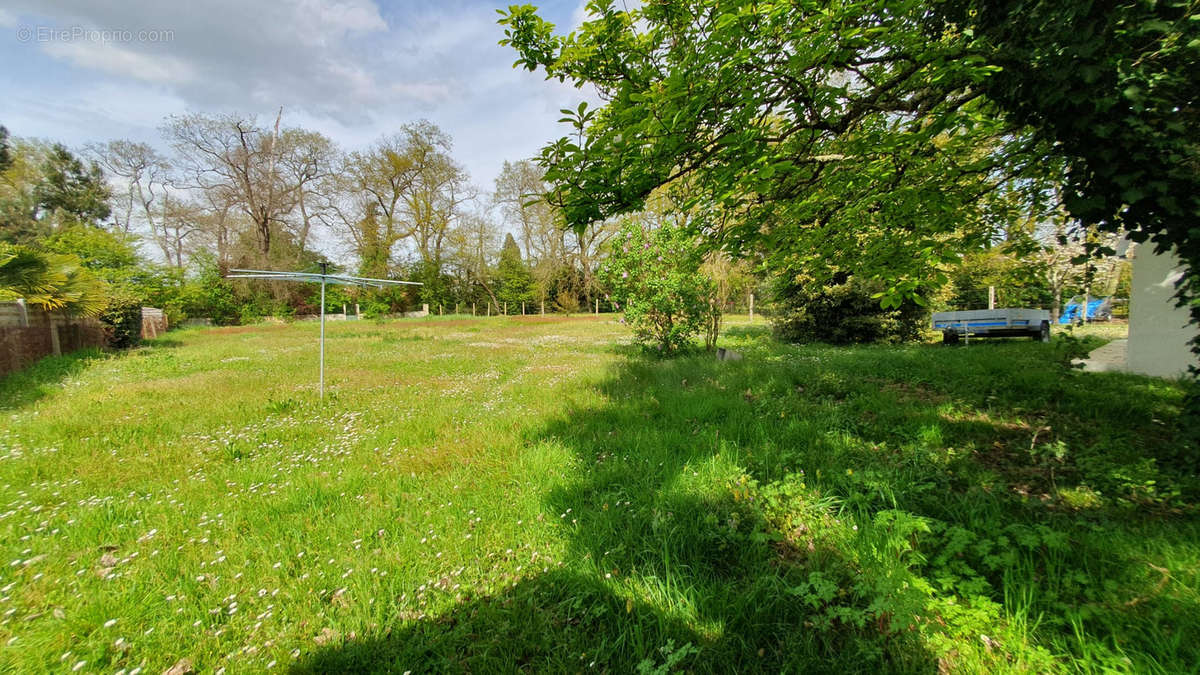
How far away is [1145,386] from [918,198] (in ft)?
16.3

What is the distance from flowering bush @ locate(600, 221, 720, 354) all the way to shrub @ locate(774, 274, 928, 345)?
3.91 m

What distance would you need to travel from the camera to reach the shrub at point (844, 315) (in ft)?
39.6

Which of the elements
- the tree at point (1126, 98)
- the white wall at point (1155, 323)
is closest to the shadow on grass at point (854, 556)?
the tree at point (1126, 98)

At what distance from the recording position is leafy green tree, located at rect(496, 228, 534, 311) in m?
38.8

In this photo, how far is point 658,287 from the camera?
9578 millimetres

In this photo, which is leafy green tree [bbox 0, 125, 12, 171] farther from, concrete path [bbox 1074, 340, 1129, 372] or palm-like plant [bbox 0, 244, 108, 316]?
concrete path [bbox 1074, 340, 1129, 372]

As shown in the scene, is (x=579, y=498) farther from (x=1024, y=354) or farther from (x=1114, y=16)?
(x=1024, y=354)

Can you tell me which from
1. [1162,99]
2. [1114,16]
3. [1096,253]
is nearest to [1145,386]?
[1096,253]

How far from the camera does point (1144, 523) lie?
7.78ft

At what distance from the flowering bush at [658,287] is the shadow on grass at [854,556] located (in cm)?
564

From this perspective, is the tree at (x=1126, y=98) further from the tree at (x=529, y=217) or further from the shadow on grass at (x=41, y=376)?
the tree at (x=529, y=217)

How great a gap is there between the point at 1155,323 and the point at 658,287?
8487mm

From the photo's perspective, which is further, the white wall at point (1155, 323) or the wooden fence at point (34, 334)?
the wooden fence at point (34, 334)

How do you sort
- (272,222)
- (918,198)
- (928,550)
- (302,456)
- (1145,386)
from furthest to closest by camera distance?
(272,222) < (1145,386) < (302,456) < (918,198) < (928,550)
